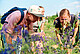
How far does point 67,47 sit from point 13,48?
42.8 inches

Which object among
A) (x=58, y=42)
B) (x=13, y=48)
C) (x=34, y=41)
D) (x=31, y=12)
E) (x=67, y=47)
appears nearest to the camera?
(x=13, y=48)

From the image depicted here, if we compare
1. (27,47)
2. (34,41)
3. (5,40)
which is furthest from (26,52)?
(5,40)

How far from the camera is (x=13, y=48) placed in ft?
5.34

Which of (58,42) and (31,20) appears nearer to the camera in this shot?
(31,20)

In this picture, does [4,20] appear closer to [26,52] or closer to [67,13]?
[26,52]

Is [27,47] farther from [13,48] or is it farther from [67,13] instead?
[67,13]

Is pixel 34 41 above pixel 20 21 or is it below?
below

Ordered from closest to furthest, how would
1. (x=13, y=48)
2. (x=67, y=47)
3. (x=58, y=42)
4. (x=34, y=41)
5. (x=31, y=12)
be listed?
(x=13, y=48), (x=34, y=41), (x=31, y=12), (x=67, y=47), (x=58, y=42)

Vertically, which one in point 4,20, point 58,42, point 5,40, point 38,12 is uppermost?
point 38,12

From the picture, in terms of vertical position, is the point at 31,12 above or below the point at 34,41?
above

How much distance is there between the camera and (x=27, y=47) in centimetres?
202

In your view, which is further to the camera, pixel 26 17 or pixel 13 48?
pixel 26 17

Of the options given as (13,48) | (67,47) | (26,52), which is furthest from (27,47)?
(67,47)

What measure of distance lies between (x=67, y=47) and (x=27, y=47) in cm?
76
